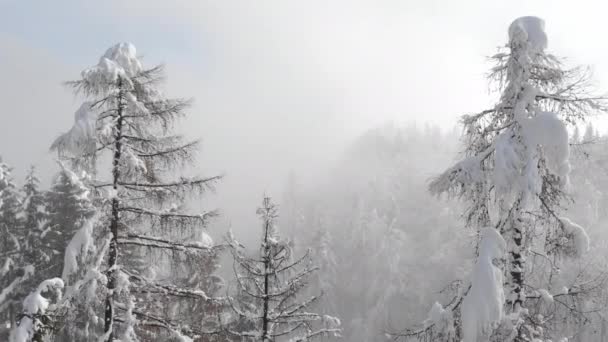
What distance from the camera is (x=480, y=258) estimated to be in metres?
7.21

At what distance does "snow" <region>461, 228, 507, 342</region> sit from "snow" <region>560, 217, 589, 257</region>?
71.7 inches

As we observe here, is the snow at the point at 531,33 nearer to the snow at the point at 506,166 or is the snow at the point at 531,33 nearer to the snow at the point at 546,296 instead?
the snow at the point at 506,166

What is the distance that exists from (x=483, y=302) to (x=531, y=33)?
4.56m

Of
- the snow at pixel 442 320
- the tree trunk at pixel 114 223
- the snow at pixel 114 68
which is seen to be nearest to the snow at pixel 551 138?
the snow at pixel 442 320

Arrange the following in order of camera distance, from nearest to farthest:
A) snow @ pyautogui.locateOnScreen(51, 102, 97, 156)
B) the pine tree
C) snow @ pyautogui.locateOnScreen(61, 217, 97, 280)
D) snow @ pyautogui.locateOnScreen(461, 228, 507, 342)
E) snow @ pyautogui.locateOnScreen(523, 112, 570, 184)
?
snow @ pyautogui.locateOnScreen(461, 228, 507, 342) < snow @ pyautogui.locateOnScreen(523, 112, 570, 184) < snow @ pyautogui.locateOnScreen(61, 217, 97, 280) < snow @ pyautogui.locateOnScreen(51, 102, 97, 156) < the pine tree

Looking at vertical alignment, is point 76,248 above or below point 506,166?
below

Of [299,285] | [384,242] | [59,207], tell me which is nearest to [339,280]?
[384,242]

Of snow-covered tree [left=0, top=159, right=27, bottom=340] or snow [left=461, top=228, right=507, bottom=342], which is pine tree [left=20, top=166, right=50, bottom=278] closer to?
snow-covered tree [left=0, top=159, right=27, bottom=340]

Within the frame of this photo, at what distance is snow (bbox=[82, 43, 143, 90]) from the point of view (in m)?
8.86

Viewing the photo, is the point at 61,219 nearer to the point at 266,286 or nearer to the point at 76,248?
the point at 266,286

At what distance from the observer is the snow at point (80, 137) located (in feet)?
29.0

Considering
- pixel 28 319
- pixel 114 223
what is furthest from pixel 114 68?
pixel 28 319

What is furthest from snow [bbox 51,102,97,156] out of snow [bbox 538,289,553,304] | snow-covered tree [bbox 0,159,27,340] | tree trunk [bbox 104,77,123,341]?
→ snow-covered tree [bbox 0,159,27,340]

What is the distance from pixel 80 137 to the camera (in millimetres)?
8836
